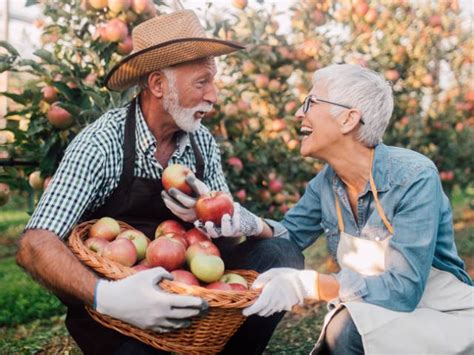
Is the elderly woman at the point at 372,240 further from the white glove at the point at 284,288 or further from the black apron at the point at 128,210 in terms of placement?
the black apron at the point at 128,210

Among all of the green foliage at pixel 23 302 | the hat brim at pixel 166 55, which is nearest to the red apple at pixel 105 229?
the hat brim at pixel 166 55

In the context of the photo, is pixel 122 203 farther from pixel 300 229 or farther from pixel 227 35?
pixel 227 35

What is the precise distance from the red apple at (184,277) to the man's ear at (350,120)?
640 millimetres

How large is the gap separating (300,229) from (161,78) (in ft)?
2.35

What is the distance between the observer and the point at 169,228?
209 centimetres

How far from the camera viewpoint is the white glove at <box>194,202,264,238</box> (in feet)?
6.73

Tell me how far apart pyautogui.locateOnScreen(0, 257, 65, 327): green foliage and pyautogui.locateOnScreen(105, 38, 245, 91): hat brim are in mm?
1692

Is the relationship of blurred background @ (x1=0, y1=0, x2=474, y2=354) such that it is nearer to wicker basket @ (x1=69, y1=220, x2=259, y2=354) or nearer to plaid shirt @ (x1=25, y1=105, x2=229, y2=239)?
plaid shirt @ (x1=25, y1=105, x2=229, y2=239)

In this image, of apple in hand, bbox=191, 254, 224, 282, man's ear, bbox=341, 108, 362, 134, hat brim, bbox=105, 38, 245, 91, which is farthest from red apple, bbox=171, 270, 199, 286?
hat brim, bbox=105, 38, 245, 91

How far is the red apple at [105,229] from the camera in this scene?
6.45 ft

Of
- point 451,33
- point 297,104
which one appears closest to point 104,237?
point 297,104

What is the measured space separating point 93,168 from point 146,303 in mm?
523

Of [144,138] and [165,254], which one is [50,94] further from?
[165,254]

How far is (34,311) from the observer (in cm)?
354
